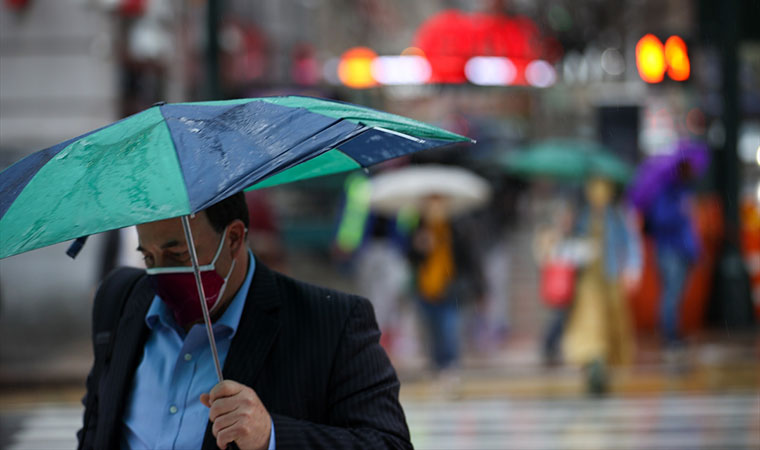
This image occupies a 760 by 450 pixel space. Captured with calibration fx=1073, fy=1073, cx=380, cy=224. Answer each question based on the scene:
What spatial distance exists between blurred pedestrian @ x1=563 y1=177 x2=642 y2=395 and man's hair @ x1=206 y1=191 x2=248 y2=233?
794 centimetres

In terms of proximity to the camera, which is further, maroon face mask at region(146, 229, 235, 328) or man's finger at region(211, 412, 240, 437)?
maroon face mask at region(146, 229, 235, 328)

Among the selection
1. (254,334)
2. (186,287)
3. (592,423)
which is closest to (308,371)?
(254,334)

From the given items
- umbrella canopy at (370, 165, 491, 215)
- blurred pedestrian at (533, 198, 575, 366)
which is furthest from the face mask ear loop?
blurred pedestrian at (533, 198, 575, 366)

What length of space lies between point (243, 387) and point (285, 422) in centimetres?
16

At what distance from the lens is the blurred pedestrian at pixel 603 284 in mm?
10453

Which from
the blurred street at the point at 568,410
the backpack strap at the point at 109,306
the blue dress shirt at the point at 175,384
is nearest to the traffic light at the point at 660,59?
the blurred street at the point at 568,410

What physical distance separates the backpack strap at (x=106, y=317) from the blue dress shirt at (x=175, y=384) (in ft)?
0.58

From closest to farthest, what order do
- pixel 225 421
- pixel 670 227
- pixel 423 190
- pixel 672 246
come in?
pixel 225 421 → pixel 423 190 → pixel 670 227 → pixel 672 246

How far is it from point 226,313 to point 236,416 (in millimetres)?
397

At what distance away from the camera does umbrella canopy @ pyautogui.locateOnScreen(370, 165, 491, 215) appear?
1071 cm

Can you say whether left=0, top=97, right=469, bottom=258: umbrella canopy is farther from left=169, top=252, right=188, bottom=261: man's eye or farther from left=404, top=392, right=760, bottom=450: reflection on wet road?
left=404, top=392, right=760, bottom=450: reflection on wet road

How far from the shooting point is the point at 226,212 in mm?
2797

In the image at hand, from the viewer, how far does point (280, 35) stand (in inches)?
1779

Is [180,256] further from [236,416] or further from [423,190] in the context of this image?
[423,190]
